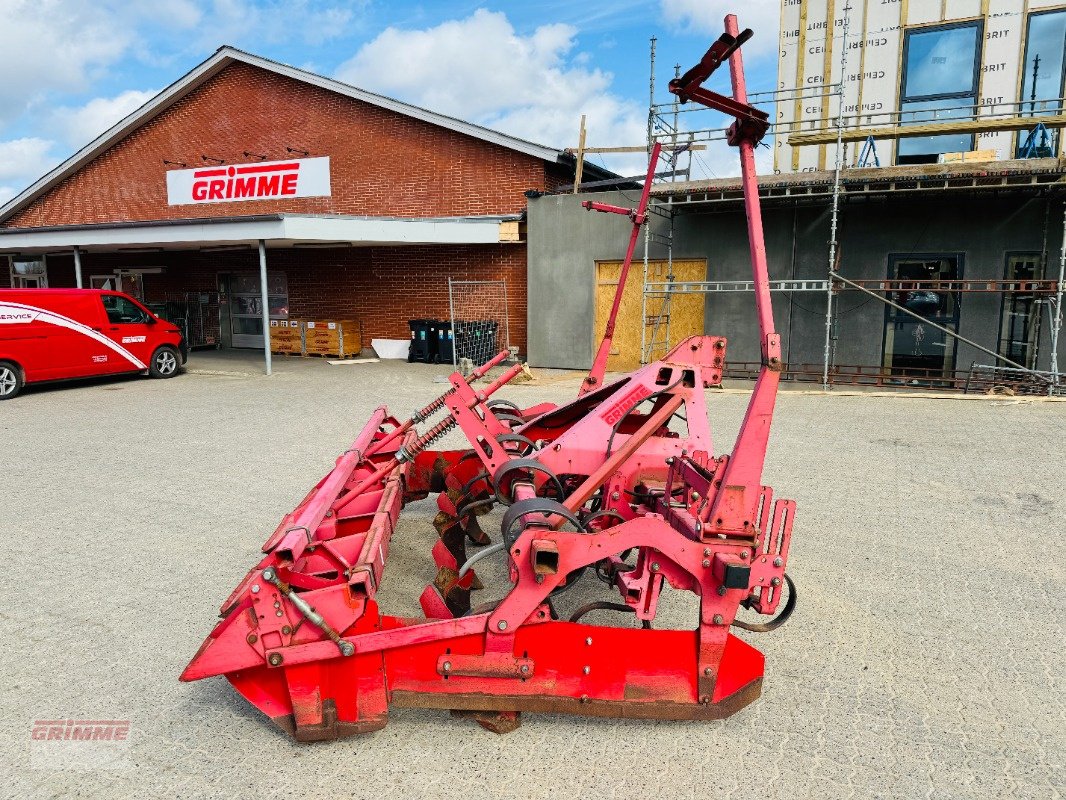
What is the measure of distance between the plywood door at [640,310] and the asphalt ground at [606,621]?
6538 mm

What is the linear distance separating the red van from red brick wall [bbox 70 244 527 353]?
4607 millimetres

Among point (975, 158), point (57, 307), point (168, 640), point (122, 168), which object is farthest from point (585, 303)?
point (122, 168)

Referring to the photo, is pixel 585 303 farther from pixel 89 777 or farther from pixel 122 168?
pixel 122 168

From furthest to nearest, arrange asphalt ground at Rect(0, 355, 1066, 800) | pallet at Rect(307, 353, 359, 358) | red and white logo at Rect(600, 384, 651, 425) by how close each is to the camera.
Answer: pallet at Rect(307, 353, 359, 358)
red and white logo at Rect(600, 384, 651, 425)
asphalt ground at Rect(0, 355, 1066, 800)

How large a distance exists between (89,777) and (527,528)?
6.34 ft

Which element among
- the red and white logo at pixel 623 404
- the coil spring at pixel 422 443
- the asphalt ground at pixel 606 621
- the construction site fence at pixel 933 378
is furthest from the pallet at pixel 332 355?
the red and white logo at pixel 623 404

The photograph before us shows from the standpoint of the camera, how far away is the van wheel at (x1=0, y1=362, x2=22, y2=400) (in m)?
12.1

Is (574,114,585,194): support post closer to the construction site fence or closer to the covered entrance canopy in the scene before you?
the covered entrance canopy

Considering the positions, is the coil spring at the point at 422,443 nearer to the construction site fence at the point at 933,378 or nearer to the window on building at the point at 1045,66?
the construction site fence at the point at 933,378

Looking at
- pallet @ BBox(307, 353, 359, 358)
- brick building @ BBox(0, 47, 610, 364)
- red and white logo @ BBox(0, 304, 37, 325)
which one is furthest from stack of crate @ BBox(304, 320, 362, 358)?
red and white logo @ BBox(0, 304, 37, 325)

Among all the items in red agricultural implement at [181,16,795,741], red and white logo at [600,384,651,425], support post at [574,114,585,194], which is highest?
support post at [574,114,585,194]

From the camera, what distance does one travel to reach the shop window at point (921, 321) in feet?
40.9

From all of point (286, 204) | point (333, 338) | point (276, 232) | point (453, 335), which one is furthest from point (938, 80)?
point (286, 204)

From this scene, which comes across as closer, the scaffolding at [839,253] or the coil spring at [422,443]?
the coil spring at [422,443]
